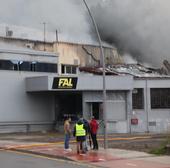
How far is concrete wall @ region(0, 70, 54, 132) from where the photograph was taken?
43000 mm

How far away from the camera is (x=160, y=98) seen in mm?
43562

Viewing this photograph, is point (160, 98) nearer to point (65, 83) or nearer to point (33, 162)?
point (65, 83)

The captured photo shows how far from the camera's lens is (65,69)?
5319 centimetres

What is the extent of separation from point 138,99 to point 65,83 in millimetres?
6437

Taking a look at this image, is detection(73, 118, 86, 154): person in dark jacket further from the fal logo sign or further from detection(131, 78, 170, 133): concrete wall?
detection(131, 78, 170, 133): concrete wall

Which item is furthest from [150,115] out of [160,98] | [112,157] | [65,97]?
[112,157]

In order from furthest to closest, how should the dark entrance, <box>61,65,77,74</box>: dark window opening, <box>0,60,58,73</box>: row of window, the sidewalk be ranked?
<box>61,65,77,74</box>: dark window opening < the dark entrance < <box>0,60,58,73</box>: row of window < the sidewalk

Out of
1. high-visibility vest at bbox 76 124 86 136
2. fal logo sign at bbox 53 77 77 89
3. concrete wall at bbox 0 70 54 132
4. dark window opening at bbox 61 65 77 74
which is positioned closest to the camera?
high-visibility vest at bbox 76 124 86 136

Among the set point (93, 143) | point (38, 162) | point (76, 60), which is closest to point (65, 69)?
point (76, 60)

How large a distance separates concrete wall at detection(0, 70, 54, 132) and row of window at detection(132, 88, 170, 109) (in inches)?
299

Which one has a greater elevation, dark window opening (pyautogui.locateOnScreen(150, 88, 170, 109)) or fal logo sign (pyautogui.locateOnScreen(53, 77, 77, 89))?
fal logo sign (pyautogui.locateOnScreen(53, 77, 77, 89))

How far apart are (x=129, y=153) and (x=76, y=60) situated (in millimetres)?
32084

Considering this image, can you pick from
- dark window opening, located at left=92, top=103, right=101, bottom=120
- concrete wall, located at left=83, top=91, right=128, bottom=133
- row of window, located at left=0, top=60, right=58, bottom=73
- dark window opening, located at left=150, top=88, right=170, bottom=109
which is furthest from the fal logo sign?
dark window opening, located at left=150, top=88, right=170, bottom=109

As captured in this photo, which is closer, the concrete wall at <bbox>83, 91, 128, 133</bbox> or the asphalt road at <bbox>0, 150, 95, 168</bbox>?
the asphalt road at <bbox>0, 150, 95, 168</bbox>
